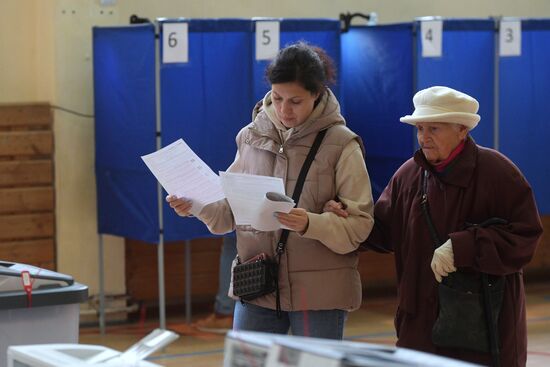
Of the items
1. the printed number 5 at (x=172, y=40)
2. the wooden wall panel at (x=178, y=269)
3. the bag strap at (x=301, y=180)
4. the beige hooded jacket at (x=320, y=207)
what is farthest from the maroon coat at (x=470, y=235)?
the wooden wall panel at (x=178, y=269)

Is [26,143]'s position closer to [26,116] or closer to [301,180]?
[26,116]

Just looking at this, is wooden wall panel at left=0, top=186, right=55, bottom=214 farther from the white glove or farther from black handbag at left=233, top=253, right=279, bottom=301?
the white glove

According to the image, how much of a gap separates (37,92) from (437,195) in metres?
3.81

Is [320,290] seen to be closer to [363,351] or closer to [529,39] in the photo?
[363,351]

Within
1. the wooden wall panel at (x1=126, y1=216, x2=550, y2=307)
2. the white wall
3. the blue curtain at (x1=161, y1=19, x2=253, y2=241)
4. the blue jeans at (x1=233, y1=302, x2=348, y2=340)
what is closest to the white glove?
the blue jeans at (x1=233, y1=302, x2=348, y2=340)

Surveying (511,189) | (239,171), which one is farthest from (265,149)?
(511,189)

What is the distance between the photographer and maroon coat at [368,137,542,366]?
2.73 m

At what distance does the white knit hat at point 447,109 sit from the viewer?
2.79 meters

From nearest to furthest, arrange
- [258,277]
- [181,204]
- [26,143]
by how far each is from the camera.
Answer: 1. [258,277]
2. [181,204]
3. [26,143]

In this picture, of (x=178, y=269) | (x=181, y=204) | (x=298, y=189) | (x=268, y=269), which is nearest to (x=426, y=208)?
(x=298, y=189)

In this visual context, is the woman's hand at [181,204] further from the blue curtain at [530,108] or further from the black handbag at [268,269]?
the blue curtain at [530,108]

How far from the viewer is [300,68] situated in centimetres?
281

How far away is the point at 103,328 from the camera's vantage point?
6023 mm

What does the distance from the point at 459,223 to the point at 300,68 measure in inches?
23.7
